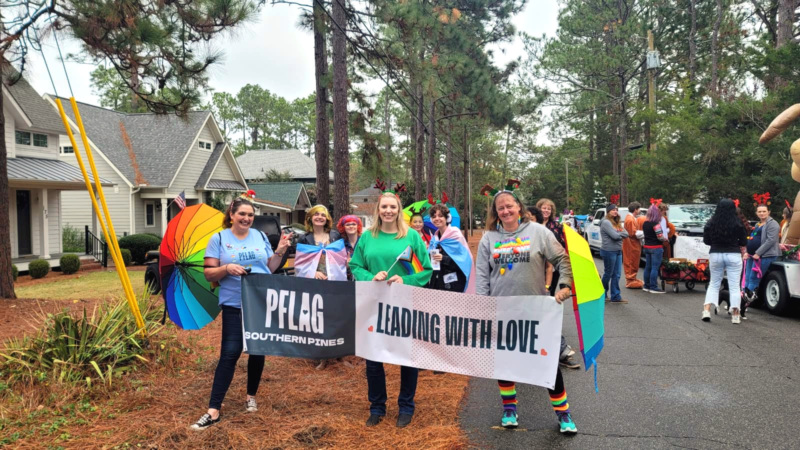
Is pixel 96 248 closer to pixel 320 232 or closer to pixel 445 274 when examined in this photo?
pixel 320 232

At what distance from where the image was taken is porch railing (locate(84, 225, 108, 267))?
21.1 meters

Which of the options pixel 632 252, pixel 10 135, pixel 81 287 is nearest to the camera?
pixel 632 252

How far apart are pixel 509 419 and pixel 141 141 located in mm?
30057

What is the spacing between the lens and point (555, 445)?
4105mm

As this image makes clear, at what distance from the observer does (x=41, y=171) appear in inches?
757

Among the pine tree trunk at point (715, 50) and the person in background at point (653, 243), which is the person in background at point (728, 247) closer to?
the person in background at point (653, 243)

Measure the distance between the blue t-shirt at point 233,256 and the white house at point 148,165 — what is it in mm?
23990

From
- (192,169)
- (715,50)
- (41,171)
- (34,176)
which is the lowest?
(34,176)

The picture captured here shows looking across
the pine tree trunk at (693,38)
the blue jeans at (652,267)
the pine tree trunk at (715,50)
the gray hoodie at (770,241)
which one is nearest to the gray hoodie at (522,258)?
the gray hoodie at (770,241)

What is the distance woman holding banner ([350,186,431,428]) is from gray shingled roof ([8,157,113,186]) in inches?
655

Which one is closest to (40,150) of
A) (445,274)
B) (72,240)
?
(72,240)

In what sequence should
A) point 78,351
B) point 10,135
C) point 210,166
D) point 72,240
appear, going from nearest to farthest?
point 78,351 → point 10,135 → point 72,240 → point 210,166

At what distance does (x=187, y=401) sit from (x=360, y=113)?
40.1ft

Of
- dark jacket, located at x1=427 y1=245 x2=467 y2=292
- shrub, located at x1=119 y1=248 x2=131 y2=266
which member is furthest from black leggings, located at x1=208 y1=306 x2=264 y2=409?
shrub, located at x1=119 y1=248 x2=131 y2=266
